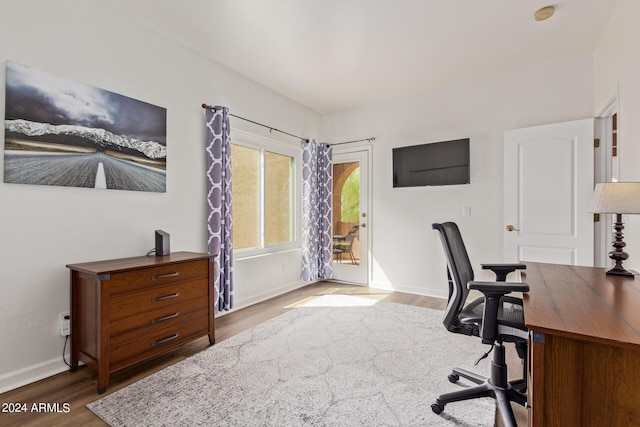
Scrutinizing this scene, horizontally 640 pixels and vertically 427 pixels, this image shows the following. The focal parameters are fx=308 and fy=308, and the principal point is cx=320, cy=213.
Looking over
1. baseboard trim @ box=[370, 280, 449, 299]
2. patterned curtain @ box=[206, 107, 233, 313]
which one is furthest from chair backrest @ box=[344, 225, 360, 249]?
patterned curtain @ box=[206, 107, 233, 313]

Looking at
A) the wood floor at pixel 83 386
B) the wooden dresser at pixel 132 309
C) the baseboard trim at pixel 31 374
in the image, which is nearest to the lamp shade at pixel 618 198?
the wood floor at pixel 83 386

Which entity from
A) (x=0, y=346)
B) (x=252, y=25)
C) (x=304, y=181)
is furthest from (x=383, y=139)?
(x=0, y=346)

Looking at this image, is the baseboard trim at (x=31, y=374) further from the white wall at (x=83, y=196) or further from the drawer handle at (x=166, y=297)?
the drawer handle at (x=166, y=297)

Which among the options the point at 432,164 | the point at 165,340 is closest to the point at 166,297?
the point at 165,340

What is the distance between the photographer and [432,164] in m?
3.97

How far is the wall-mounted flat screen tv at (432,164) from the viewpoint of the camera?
378 cm

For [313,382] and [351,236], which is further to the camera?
[351,236]

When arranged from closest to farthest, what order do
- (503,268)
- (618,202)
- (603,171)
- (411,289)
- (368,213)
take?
(618,202) → (503,268) → (603,171) → (411,289) → (368,213)

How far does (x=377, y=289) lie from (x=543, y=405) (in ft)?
11.3

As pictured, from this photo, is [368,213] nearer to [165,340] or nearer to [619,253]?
[619,253]

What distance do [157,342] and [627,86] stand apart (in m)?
3.77

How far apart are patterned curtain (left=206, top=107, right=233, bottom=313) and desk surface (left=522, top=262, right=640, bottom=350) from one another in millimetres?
2549

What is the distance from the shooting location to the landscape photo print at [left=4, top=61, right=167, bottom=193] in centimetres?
194

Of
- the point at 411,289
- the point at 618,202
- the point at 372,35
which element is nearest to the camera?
the point at 618,202
